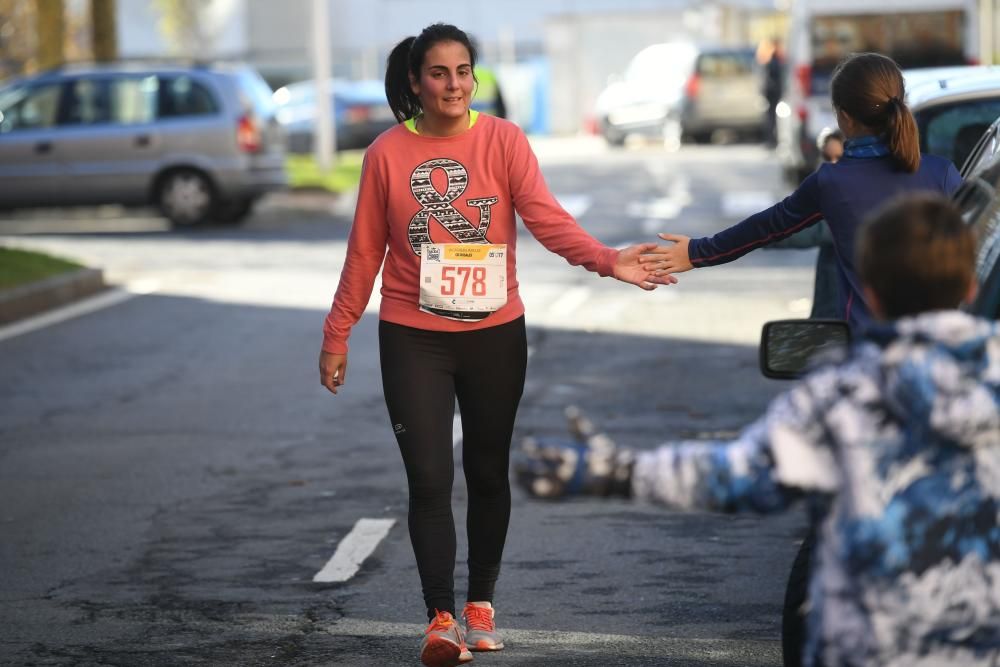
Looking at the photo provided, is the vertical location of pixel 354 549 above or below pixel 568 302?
above

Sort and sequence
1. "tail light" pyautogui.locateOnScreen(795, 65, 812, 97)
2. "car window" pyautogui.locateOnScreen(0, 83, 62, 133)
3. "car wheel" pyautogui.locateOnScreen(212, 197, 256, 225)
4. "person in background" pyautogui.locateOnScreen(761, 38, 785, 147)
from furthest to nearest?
"person in background" pyautogui.locateOnScreen(761, 38, 785, 147), "tail light" pyautogui.locateOnScreen(795, 65, 812, 97), "car wheel" pyautogui.locateOnScreen(212, 197, 256, 225), "car window" pyautogui.locateOnScreen(0, 83, 62, 133)

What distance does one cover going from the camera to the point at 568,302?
50.5 ft

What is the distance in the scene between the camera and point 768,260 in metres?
18.4

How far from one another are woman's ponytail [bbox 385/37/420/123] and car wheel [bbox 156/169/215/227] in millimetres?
17755

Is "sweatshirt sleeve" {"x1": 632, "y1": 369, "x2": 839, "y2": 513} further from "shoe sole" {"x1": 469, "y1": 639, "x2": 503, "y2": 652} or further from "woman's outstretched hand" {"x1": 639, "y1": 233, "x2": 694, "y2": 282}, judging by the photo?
"shoe sole" {"x1": 469, "y1": 639, "x2": 503, "y2": 652}

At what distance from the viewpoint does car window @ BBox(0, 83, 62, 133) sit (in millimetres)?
22953

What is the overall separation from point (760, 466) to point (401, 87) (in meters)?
2.62

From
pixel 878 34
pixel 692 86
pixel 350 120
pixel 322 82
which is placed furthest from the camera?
pixel 692 86

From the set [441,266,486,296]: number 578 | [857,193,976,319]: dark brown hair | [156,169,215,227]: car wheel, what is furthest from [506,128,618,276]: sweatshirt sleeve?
[156,169,215,227]: car wheel

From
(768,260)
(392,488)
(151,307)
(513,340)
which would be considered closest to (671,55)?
(768,260)

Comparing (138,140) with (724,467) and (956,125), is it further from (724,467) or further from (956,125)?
(724,467)

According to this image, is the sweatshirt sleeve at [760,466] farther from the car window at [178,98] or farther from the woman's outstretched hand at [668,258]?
the car window at [178,98]

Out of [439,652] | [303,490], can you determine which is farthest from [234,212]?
[439,652]

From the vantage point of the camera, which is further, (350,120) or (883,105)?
(350,120)
